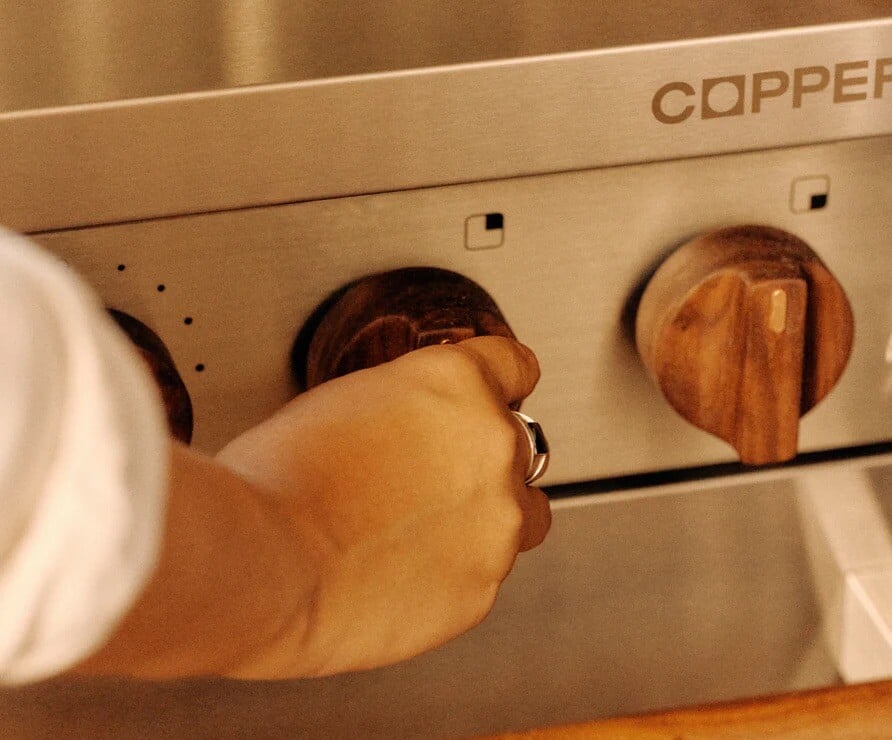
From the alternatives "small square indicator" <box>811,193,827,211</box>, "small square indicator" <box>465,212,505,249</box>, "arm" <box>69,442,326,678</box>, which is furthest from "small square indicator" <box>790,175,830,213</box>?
"arm" <box>69,442,326,678</box>

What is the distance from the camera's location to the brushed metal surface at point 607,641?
1.50 ft

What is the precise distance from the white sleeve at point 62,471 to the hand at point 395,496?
0.30 ft

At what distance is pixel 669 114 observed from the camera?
1.25 ft

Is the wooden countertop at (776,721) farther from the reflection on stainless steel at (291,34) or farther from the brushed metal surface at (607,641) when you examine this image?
the reflection on stainless steel at (291,34)

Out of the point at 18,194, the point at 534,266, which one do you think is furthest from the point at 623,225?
the point at 18,194

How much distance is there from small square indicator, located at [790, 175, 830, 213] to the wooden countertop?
6.4 inches

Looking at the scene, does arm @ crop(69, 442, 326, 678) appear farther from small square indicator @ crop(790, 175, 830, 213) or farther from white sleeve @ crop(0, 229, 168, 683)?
small square indicator @ crop(790, 175, 830, 213)

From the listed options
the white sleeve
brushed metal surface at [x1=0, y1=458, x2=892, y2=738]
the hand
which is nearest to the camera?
the white sleeve

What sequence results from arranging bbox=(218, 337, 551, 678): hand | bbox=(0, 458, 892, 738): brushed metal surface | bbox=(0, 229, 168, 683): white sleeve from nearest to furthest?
bbox=(0, 229, 168, 683): white sleeve, bbox=(218, 337, 551, 678): hand, bbox=(0, 458, 892, 738): brushed metal surface

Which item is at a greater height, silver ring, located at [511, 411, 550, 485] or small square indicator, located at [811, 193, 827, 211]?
small square indicator, located at [811, 193, 827, 211]

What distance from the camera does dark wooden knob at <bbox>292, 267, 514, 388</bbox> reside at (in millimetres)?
378

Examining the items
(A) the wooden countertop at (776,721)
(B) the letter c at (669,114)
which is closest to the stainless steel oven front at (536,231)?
(B) the letter c at (669,114)

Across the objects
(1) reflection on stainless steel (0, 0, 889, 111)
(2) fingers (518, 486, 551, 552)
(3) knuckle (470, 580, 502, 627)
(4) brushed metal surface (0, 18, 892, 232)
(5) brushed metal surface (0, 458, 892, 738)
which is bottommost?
(5) brushed metal surface (0, 458, 892, 738)

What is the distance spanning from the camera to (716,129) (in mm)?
387
